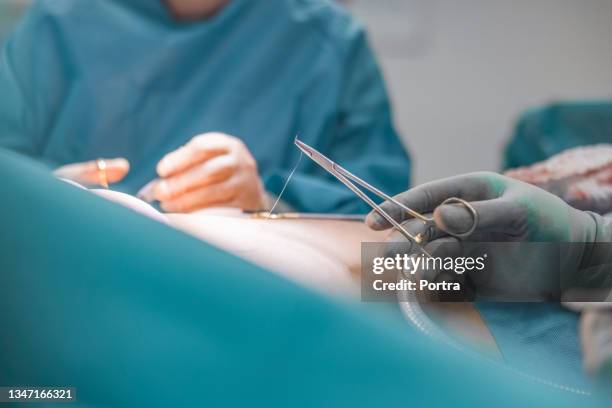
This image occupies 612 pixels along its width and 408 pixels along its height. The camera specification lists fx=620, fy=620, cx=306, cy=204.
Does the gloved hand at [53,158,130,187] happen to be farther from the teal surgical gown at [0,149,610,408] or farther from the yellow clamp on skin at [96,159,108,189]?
the teal surgical gown at [0,149,610,408]

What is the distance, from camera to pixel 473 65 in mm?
1716

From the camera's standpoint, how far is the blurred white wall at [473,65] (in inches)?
61.7

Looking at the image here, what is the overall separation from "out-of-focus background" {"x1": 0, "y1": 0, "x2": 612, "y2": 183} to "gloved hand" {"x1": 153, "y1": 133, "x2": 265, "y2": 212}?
0.71 metres

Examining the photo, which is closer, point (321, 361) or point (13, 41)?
point (321, 361)

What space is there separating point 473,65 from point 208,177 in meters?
1.14

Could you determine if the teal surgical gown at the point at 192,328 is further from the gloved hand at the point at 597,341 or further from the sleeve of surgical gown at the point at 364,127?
the sleeve of surgical gown at the point at 364,127

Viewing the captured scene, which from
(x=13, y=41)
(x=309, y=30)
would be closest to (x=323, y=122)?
(x=309, y=30)

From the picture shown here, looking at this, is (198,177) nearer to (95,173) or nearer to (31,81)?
(95,173)

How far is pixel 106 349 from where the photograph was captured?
549mm

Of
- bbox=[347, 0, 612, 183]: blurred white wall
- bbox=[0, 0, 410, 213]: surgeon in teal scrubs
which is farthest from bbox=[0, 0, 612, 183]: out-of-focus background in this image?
bbox=[0, 0, 410, 213]: surgeon in teal scrubs

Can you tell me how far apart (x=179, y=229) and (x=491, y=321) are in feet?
1.04

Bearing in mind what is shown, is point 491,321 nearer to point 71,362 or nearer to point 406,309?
point 406,309

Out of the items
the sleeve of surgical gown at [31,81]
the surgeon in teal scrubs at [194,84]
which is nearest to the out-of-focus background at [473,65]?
the surgeon in teal scrubs at [194,84]

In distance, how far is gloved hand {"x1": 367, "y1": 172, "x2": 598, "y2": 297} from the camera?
0.60 meters
